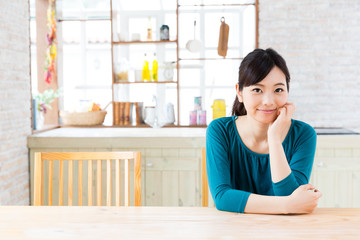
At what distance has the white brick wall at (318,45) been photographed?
3.00m

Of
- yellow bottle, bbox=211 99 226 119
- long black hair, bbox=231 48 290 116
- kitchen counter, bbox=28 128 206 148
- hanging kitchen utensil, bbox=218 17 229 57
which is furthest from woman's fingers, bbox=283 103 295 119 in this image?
hanging kitchen utensil, bbox=218 17 229 57

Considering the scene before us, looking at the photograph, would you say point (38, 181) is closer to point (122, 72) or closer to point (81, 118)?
point (81, 118)

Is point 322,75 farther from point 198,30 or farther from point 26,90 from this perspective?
point 198,30

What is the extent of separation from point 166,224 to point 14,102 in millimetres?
1762

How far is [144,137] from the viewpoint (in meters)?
2.62

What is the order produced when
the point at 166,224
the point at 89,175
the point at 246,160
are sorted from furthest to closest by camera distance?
the point at 89,175 < the point at 246,160 < the point at 166,224

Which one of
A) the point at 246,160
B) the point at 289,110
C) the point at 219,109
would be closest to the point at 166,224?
the point at 246,160

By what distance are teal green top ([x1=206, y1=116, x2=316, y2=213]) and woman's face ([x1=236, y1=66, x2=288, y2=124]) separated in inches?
5.5

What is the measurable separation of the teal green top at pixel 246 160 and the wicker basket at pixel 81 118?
1905mm

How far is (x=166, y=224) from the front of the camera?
3.71 ft

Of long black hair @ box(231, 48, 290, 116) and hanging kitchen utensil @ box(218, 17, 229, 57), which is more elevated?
hanging kitchen utensil @ box(218, 17, 229, 57)

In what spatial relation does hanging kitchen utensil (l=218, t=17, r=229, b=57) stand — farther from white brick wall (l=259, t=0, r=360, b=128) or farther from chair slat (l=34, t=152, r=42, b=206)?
chair slat (l=34, t=152, r=42, b=206)

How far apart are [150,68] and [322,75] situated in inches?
55.4

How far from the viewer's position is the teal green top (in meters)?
1.38
